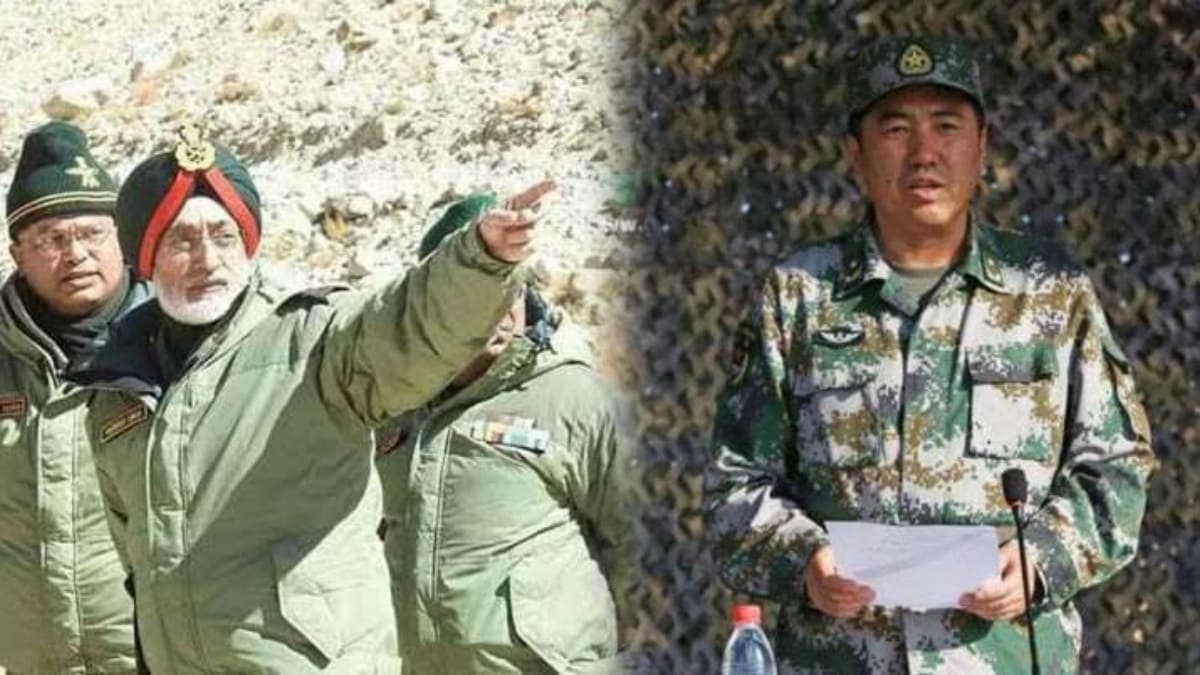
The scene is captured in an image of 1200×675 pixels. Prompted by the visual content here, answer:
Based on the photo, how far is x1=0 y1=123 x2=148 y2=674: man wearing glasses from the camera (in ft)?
14.2

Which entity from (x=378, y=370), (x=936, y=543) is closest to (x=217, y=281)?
(x=378, y=370)

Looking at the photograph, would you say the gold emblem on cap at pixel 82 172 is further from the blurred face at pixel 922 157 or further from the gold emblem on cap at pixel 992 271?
the gold emblem on cap at pixel 992 271

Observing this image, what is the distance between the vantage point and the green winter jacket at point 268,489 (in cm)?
336

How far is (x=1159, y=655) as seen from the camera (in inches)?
181

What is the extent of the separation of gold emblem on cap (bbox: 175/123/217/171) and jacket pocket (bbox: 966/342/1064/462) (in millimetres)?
1157

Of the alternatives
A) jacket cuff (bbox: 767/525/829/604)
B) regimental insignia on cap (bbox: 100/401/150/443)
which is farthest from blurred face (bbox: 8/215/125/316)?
jacket cuff (bbox: 767/525/829/604)

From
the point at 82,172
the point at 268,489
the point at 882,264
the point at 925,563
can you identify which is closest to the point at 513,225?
the point at 882,264

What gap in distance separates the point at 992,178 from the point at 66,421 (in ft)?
5.37

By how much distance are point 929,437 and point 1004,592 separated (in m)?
0.20

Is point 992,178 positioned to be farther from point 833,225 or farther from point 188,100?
point 188,100

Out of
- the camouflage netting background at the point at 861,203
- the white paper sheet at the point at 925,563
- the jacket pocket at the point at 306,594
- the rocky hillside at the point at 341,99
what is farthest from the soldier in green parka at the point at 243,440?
the rocky hillside at the point at 341,99

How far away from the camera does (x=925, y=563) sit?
8.94ft

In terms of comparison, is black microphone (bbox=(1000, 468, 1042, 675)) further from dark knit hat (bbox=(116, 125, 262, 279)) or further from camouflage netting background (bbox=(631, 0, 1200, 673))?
camouflage netting background (bbox=(631, 0, 1200, 673))

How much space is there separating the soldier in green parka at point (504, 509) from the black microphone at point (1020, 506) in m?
1.40
